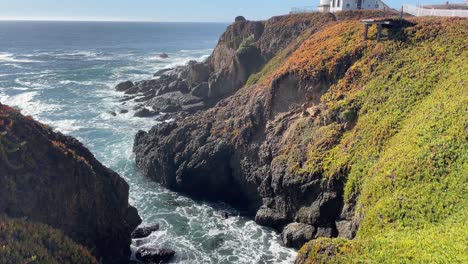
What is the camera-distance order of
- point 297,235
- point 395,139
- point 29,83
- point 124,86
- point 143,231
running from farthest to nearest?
point 29,83 < point 124,86 < point 143,231 < point 297,235 < point 395,139

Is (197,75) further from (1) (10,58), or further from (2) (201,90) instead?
(1) (10,58)

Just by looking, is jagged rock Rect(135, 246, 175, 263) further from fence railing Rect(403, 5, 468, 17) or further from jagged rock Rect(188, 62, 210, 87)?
jagged rock Rect(188, 62, 210, 87)

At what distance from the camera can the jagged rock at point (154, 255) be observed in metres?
28.0

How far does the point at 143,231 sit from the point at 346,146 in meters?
17.1

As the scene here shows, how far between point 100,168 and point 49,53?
430ft

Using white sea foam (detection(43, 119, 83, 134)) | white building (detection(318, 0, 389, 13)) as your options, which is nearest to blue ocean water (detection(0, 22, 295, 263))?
white sea foam (detection(43, 119, 83, 134))

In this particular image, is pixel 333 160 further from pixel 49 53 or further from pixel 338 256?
pixel 49 53

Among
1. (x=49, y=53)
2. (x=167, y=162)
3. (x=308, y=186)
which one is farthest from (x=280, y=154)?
(x=49, y=53)

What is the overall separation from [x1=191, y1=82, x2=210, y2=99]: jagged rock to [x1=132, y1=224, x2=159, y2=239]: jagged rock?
3282 cm

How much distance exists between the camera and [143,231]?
31531 millimetres

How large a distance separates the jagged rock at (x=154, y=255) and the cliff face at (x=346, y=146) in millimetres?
8315

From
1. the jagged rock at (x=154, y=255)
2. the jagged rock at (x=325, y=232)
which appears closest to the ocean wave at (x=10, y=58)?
the jagged rock at (x=154, y=255)

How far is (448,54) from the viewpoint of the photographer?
110ft

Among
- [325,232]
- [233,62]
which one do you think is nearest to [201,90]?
[233,62]
